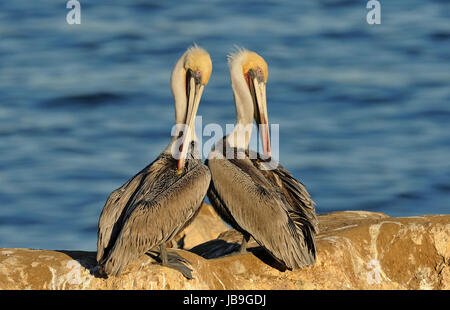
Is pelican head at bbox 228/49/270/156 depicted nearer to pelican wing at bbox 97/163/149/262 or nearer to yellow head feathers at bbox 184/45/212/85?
yellow head feathers at bbox 184/45/212/85

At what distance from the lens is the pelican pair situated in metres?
9.72

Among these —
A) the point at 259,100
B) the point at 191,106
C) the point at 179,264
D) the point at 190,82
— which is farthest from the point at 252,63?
the point at 179,264

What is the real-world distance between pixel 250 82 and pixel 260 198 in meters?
2.52

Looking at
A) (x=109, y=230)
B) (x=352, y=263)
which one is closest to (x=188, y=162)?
(x=109, y=230)

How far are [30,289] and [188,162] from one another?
2.46 m

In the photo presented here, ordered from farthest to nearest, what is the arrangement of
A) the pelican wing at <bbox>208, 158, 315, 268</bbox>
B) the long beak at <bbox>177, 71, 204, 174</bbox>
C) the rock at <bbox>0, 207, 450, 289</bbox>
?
the long beak at <bbox>177, 71, 204, 174</bbox>
the pelican wing at <bbox>208, 158, 315, 268</bbox>
the rock at <bbox>0, 207, 450, 289</bbox>

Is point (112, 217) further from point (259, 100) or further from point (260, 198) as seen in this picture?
point (259, 100)

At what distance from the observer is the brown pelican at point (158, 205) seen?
9.52 m

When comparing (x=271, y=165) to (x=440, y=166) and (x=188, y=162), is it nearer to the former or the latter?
(x=188, y=162)

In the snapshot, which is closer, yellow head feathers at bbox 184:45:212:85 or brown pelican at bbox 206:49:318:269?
brown pelican at bbox 206:49:318:269

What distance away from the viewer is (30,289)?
31.3 feet

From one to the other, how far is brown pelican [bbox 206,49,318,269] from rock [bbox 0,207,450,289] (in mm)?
237

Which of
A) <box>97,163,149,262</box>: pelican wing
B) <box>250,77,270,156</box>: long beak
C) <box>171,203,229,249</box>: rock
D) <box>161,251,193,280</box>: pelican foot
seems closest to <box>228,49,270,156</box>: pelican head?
<box>250,77,270,156</box>: long beak

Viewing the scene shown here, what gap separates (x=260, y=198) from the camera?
10.6 meters
